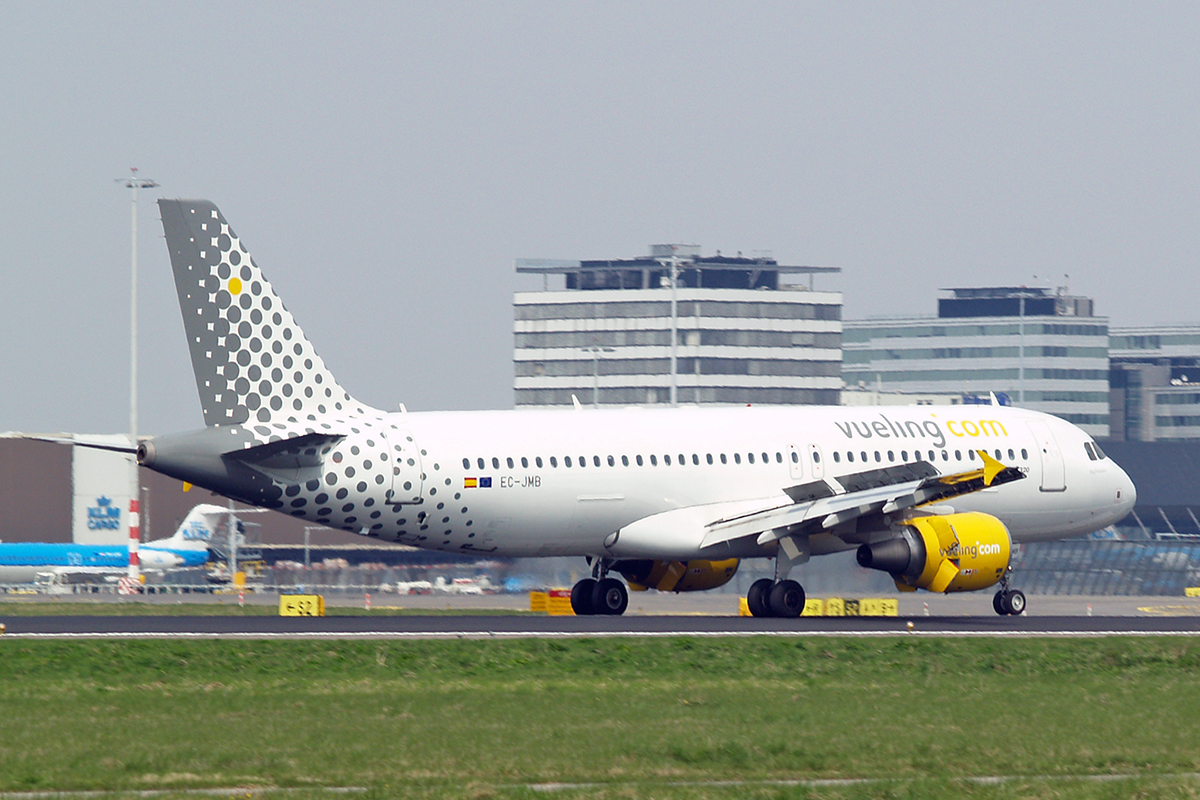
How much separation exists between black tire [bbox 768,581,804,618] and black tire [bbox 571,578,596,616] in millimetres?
5492

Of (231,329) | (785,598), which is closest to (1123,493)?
(785,598)

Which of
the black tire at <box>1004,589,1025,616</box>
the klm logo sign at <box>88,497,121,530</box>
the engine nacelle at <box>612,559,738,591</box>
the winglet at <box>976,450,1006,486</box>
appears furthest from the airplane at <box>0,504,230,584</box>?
the winglet at <box>976,450,1006,486</box>

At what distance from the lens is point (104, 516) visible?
428ft

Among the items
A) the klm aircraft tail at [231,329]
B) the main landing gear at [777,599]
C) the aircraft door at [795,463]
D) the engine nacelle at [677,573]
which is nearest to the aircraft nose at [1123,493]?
the aircraft door at [795,463]

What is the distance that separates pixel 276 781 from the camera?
17719mm

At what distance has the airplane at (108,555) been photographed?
106m

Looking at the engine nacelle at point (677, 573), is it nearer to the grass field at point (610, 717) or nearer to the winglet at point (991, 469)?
the winglet at point (991, 469)

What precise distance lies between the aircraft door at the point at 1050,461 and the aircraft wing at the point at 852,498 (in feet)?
18.0

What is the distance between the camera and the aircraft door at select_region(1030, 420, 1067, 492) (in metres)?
46.7

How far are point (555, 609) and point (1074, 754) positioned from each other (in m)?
29.7

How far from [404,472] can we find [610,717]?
17.6 m

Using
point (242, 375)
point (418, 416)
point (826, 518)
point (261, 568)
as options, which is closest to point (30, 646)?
point (242, 375)

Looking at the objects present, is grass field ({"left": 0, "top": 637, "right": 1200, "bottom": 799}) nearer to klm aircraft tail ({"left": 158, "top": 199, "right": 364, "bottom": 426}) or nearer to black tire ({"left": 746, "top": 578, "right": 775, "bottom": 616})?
black tire ({"left": 746, "top": 578, "right": 775, "bottom": 616})

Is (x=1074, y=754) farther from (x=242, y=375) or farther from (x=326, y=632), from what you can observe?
(x=242, y=375)
